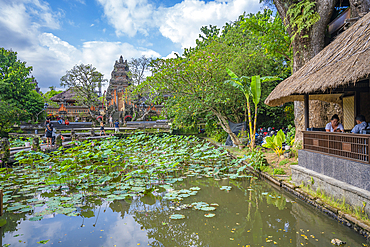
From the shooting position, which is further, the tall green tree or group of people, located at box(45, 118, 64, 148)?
the tall green tree

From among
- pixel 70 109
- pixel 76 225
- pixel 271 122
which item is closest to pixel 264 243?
pixel 76 225

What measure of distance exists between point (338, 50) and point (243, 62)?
7.15 m

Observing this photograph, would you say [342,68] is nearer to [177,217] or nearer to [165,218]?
[177,217]

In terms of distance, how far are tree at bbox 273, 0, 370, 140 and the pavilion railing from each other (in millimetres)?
2827

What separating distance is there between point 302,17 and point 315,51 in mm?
1098

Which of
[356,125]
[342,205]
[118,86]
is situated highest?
[118,86]

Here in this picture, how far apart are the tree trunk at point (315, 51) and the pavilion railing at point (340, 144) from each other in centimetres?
271

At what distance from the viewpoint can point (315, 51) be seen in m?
6.92

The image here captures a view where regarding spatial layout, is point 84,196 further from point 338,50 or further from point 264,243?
point 338,50

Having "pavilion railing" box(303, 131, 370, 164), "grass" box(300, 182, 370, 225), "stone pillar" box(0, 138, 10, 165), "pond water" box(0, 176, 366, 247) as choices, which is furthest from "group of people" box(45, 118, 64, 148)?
"grass" box(300, 182, 370, 225)

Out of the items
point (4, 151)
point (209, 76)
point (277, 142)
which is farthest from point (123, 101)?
point (277, 142)

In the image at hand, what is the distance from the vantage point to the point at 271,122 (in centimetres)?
1342

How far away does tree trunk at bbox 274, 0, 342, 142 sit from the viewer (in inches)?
265

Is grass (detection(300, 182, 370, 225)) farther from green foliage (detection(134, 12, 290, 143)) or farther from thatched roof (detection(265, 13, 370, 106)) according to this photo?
green foliage (detection(134, 12, 290, 143))
